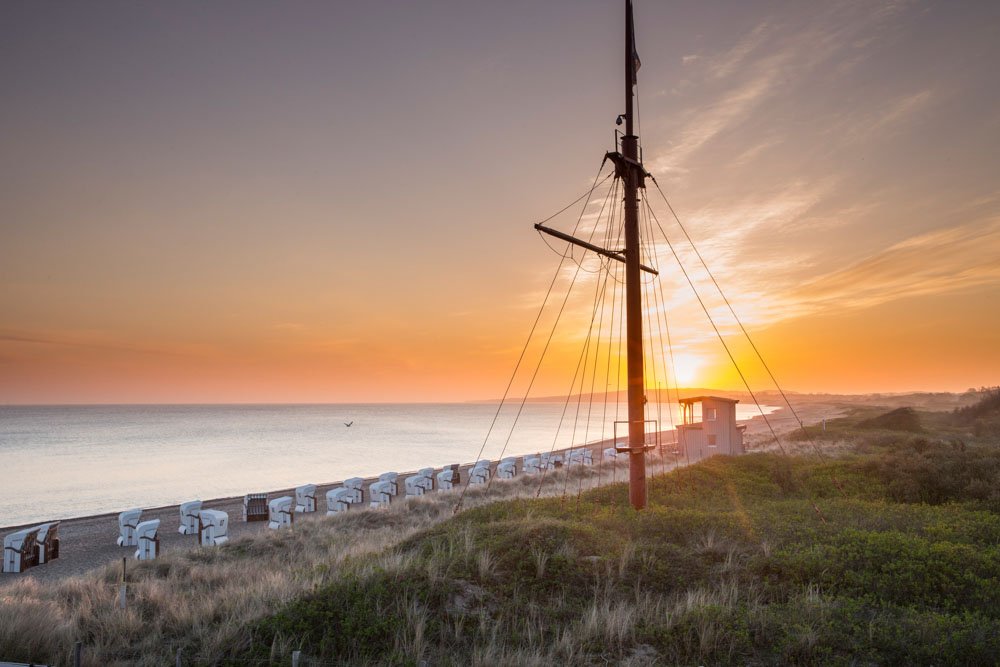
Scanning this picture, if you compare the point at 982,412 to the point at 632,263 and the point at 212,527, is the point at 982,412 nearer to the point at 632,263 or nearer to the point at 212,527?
the point at 632,263

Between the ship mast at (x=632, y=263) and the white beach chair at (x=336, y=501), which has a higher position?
the ship mast at (x=632, y=263)

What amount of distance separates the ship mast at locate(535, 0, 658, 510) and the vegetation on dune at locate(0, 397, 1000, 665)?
1264 mm

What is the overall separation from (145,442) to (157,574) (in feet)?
297

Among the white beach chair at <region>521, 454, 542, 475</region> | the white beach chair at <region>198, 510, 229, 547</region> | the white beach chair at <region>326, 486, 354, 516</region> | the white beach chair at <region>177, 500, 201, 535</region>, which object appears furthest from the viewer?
the white beach chair at <region>521, 454, 542, 475</region>

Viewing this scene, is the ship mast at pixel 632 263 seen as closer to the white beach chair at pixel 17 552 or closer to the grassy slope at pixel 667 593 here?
the grassy slope at pixel 667 593

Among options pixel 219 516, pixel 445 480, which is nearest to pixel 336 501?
pixel 219 516

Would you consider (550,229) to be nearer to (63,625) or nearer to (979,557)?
(979,557)

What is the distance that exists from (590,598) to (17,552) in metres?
18.6

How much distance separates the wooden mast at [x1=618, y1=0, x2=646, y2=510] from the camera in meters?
12.2

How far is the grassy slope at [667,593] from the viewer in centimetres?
598

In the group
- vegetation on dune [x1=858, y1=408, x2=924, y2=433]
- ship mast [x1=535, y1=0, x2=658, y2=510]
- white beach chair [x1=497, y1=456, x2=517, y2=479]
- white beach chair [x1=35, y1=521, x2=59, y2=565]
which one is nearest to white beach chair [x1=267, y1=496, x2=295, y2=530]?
white beach chair [x1=35, y1=521, x2=59, y2=565]

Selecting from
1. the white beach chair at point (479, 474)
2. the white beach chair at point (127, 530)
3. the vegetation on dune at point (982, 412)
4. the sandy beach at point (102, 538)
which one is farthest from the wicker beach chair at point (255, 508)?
the vegetation on dune at point (982, 412)

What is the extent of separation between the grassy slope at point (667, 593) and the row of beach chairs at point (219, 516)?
35.2 feet

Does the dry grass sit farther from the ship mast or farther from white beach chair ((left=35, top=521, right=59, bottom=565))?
white beach chair ((left=35, top=521, right=59, bottom=565))
